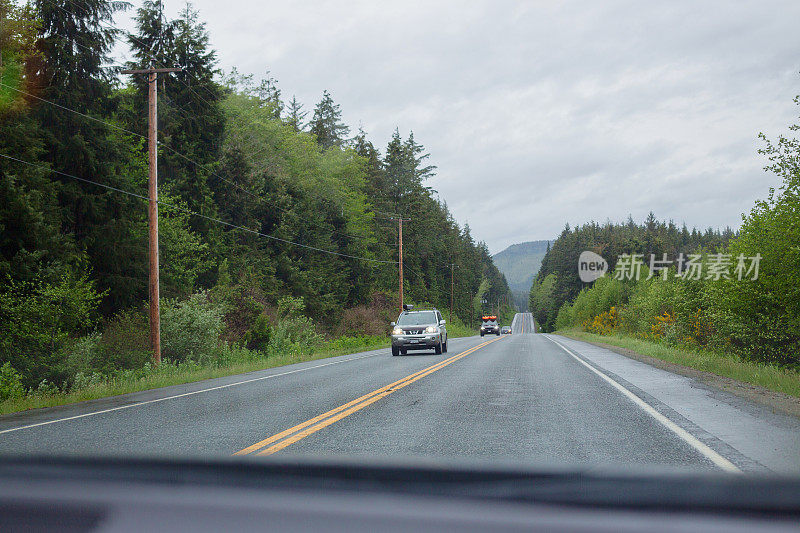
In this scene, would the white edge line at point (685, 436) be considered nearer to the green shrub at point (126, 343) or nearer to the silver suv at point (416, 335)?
the silver suv at point (416, 335)

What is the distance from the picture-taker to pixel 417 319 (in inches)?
1014

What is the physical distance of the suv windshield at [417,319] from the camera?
25.5 meters

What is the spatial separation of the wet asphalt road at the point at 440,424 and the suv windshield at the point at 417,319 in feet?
38.4

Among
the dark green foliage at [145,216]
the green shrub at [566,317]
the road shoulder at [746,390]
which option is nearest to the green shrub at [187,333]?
the dark green foliage at [145,216]

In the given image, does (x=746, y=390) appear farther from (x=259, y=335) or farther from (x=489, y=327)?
(x=489, y=327)

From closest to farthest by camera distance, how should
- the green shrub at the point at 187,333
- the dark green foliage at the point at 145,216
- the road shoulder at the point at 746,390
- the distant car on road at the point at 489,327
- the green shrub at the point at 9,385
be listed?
the road shoulder at the point at 746,390, the green shrub at the point at 9,385, the dark green foliage at the point at 145,216, the green shrub at the point at 187,333, the distant car on road at the point at 489,327

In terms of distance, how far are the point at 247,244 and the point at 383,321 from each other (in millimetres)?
17087

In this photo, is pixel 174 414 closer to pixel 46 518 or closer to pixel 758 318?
pixel 46 518

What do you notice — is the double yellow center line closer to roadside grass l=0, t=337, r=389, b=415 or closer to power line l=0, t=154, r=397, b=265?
roadside grass l=0, t=337, r=389, b=415

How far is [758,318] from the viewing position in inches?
830

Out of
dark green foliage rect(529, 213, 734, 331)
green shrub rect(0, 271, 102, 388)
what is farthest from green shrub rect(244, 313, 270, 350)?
dark green foliage rect(529, 213, 734, 331)

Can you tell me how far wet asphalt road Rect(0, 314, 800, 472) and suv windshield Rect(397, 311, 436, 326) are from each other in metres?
11.7

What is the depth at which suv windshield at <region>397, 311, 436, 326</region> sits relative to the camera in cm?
2545

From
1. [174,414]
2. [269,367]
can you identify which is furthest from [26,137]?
[174,414]
